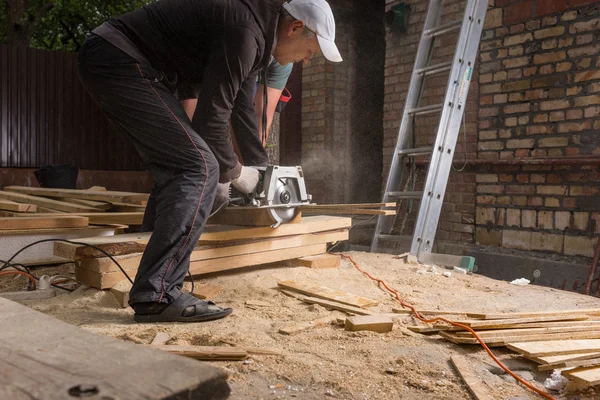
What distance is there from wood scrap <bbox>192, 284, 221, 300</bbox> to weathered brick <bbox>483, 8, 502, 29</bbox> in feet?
13.3

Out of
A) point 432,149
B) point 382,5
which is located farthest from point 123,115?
point 382,5


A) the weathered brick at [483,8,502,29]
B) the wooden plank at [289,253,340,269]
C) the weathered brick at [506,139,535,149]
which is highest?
the weathered brick at [483,8,502,29]

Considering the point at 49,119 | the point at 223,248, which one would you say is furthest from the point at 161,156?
the point at 49,119

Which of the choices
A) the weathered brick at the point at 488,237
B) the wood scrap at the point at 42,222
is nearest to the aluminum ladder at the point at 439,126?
the weathered brick at the point at 488,237

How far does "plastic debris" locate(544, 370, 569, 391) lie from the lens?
1936 mm

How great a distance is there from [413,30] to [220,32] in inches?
176

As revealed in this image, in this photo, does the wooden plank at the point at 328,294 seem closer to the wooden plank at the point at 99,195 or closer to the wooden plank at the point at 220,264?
the wooden plank at the point at 220,264

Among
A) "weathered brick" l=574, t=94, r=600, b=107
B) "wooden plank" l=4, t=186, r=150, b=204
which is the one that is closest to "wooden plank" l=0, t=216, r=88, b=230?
"wooden plank" l=4, t=186, r=150, b=204

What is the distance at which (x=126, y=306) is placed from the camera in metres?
2.85

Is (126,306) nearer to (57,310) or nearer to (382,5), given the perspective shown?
(57,310)

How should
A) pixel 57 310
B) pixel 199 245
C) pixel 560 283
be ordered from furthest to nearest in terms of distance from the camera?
1. pixel 560 283
2. pixel 199 245
3. pixel 57 310

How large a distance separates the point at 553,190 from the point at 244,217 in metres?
3.00

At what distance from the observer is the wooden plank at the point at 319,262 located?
13.3ft

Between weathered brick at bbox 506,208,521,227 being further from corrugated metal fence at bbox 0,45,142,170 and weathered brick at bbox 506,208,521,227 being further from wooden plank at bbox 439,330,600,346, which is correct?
corrugated metal fence at bbox 0,45,142,170
